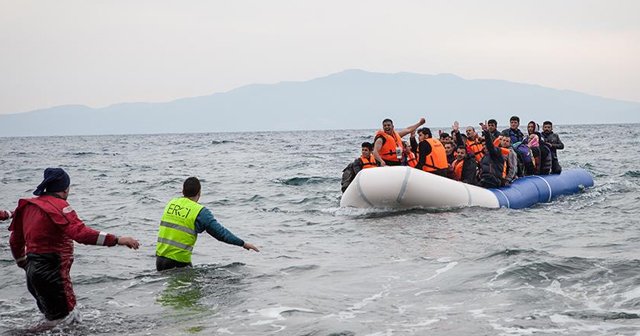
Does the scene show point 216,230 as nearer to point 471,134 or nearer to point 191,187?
point 191,187

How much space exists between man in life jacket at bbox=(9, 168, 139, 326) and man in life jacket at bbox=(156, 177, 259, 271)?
1.36 metres

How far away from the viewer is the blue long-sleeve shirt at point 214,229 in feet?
22.1

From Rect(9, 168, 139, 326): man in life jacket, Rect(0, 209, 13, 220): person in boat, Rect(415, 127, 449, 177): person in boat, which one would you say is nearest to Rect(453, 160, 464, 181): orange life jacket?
Rect(415, 127, 449, 177): person in boat

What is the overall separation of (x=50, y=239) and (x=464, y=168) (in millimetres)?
9127

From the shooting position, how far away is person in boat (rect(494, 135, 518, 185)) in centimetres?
1337

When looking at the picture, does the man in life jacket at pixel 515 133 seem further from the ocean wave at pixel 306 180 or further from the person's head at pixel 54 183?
the person's head at pixel 54 183

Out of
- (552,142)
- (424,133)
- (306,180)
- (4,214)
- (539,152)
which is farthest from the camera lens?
(306,180)

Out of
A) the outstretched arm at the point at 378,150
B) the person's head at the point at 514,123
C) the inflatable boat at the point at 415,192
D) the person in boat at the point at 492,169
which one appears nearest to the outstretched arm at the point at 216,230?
the inflatable boat at the point at 415,192

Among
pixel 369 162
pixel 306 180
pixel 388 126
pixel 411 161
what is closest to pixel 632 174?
pixel 306 180

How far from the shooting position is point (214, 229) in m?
6.81

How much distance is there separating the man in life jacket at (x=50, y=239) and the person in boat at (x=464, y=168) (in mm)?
8742

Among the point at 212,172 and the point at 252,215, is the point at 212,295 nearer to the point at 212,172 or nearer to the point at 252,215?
the point at 252,215

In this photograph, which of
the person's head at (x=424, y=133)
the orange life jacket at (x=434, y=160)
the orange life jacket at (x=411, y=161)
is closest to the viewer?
the orange life jacket at (x=434, y=160)

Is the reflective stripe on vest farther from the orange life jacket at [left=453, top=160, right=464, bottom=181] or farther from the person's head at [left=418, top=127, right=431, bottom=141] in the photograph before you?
the orange life jacket at [left=453, top=160, right=464, bottom=181]
